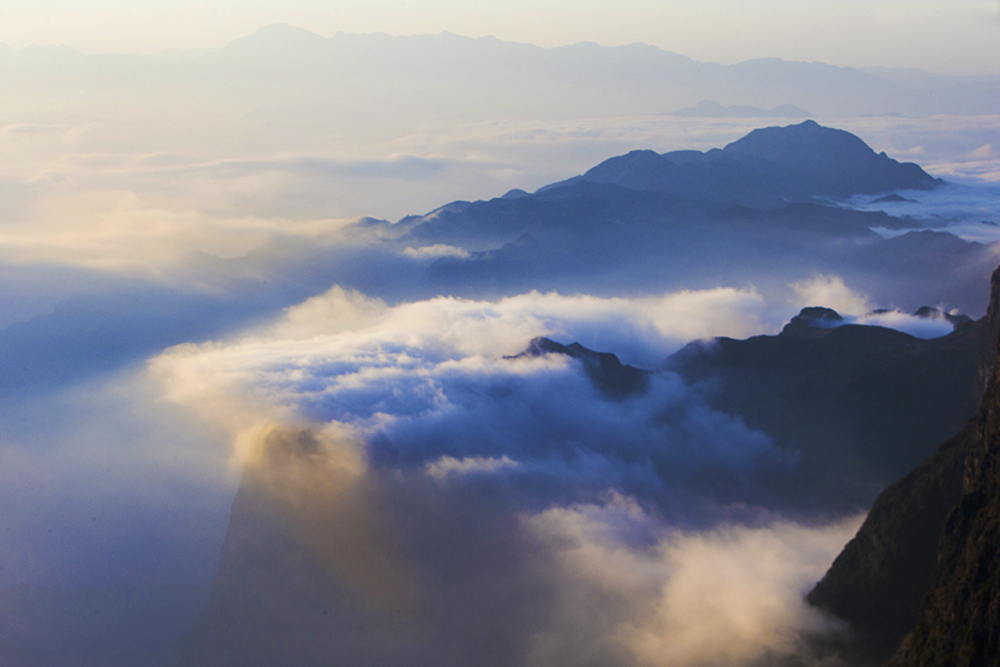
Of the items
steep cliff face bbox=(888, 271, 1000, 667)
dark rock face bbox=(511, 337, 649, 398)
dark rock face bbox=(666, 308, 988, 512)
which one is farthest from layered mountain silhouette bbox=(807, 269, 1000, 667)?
dark rock face bbox=(511, 337, 649, 398)

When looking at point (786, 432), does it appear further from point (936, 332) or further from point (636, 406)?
point (936, 332)

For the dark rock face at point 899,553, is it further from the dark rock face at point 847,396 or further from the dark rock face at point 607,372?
the dark rock face at point 607,372

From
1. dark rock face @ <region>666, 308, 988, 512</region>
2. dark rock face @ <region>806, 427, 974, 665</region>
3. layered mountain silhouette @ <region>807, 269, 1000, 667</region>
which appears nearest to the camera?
layered mountain silhouette @ <region>807, 269, 1000, 667</region>

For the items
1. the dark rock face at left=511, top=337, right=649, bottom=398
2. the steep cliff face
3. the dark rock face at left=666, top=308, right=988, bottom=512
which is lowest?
the steep cliff face

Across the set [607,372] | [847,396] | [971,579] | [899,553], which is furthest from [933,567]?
[607,372]

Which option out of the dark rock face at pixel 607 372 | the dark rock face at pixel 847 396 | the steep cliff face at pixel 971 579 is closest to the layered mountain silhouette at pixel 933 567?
the steep cliff face at pixel 971 579

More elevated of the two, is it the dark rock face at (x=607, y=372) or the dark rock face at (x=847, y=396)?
the dark rock face at (x=607, y=372)

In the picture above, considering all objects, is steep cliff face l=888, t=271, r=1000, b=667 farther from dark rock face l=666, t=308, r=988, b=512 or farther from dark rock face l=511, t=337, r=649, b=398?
dark rock face l=511, t=337, r=649, b=398

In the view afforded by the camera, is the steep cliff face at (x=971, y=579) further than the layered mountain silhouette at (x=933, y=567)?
No

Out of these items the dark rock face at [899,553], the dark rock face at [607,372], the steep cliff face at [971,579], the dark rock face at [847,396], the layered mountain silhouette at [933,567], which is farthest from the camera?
the dark rock face at [607,372]
